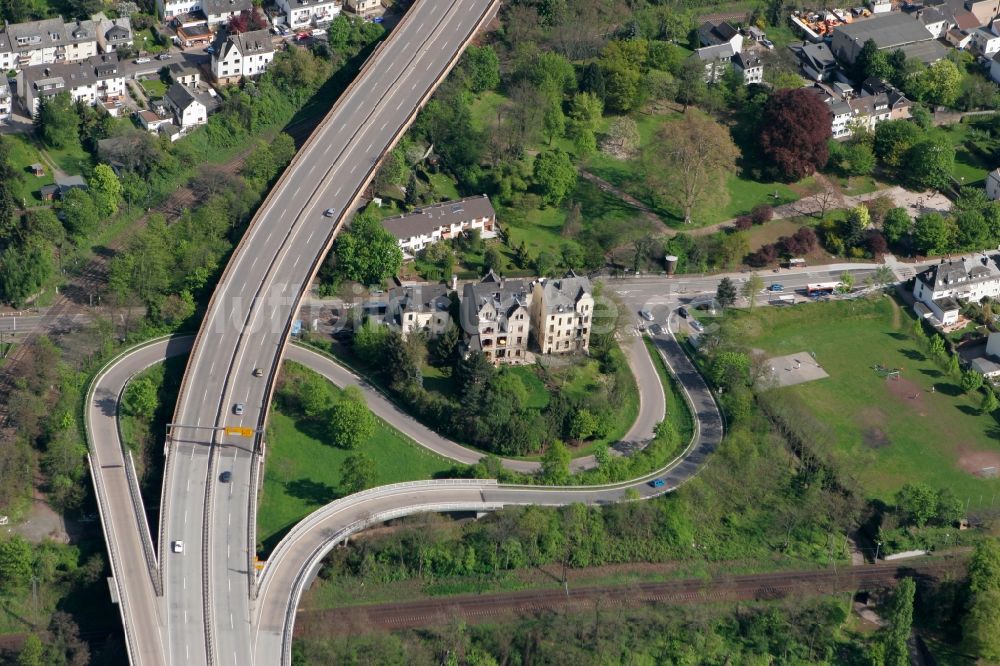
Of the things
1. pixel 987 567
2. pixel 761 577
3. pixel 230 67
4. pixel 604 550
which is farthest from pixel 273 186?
pixel 987 567

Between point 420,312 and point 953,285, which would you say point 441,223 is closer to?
point 420,312

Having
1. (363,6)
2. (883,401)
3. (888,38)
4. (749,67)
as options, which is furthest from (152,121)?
(888,38)

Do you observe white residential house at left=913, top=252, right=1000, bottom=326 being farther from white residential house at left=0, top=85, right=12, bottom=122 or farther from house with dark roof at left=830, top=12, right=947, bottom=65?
white residential house at left=0, top=85, right=12, bottom=122

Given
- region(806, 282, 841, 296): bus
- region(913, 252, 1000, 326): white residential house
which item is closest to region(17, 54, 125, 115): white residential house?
region(806, 282, 841, 296): bus

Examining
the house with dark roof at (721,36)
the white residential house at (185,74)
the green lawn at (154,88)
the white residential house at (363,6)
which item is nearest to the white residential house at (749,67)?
the house with dark roof at (721,36)

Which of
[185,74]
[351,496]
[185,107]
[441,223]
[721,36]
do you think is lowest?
[351,496]

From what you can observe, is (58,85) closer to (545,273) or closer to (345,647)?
(545,273)
